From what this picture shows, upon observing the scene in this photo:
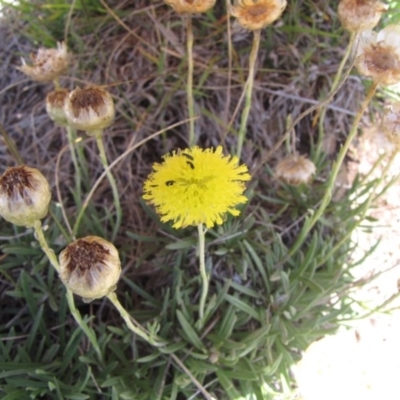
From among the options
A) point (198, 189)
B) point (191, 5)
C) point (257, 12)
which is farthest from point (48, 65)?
point (198, 189)

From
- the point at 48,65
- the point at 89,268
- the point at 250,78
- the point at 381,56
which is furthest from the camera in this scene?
the point at 48,65

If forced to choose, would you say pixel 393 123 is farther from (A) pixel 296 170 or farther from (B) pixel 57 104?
(B) pixel 57 104

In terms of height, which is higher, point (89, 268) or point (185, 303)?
point (89, 268)

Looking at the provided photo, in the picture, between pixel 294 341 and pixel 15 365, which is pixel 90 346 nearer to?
pixel 15 365

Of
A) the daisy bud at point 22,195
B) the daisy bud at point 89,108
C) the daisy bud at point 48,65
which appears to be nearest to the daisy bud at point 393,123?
the daisy bud at point 89,108

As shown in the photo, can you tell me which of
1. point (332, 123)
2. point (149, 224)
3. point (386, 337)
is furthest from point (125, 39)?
point (386, 337)

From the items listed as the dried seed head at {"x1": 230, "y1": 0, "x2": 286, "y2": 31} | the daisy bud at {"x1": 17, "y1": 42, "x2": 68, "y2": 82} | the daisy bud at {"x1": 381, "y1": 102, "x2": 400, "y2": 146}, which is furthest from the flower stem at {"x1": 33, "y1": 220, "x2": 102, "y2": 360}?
the daisy bud at {"x1": 381, "y1": 102, "x2": 400, "y2": 146}

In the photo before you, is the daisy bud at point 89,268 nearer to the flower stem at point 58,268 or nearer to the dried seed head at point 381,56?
the flower stem at point 58,268
